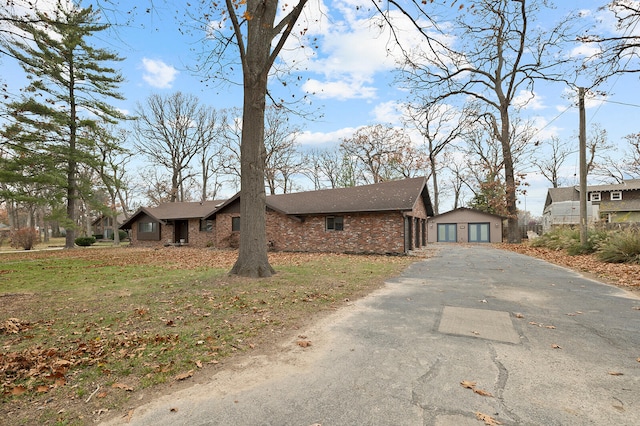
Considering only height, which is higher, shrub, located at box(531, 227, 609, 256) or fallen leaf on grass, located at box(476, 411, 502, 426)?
shrub, located at box(531, 227, 609, 256)

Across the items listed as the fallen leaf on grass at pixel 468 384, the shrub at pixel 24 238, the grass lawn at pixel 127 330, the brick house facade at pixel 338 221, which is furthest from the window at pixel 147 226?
the fallen leaf on grass at pixel 468 384

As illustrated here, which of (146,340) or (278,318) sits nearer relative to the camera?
(146,340)

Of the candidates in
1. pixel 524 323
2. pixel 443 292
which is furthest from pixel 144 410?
pixel 443 292

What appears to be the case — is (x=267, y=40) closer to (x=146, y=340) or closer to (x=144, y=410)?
(x=146, y=340)

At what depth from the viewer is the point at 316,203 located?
20391 mm

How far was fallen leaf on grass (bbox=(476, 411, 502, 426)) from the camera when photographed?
8.00 ft

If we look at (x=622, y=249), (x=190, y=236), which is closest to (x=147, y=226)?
(x=190, y=236)

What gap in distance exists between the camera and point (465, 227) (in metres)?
30.5

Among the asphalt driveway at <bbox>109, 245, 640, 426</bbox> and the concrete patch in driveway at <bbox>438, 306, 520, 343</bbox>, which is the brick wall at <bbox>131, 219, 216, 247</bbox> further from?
the concrete patch in driveway at <bbox>438, 306, 520, 343</bbox>

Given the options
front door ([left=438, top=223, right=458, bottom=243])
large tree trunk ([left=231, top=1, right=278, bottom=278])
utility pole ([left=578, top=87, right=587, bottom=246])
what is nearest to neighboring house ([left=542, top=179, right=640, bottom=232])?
front door ([left=438, top=223, right=458, bottom=243])

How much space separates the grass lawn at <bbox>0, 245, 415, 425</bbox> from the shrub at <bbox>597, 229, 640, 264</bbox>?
9451 mm

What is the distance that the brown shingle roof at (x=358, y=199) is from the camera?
1722cm

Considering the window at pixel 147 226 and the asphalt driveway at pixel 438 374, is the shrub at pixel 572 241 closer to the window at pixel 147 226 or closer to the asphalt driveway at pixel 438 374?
the asphalt driveway at pixel 438 374

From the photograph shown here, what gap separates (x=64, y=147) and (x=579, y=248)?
98.5ft
